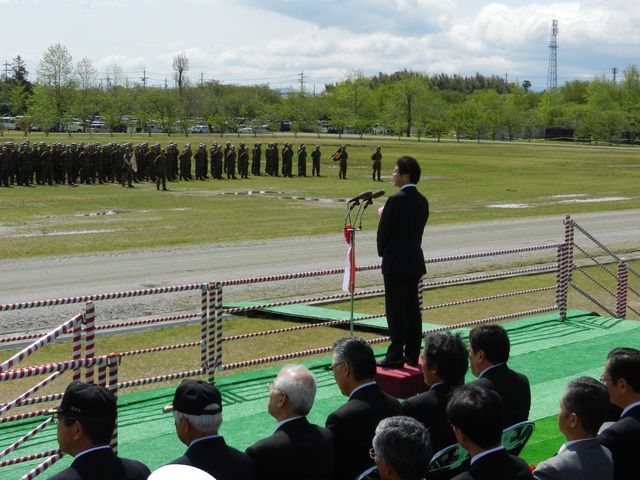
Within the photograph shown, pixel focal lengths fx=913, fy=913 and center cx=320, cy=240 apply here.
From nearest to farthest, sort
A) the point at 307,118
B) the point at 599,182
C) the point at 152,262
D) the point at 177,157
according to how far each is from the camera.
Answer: the point at 152,262 < the point at 177,157 < the point at 599,182 < the point at 307,118

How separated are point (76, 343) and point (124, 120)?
8619 cm

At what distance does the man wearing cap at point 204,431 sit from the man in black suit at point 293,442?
285 millimetres

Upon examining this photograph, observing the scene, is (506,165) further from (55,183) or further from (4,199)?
(4,199)

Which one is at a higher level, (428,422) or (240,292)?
(428,422)

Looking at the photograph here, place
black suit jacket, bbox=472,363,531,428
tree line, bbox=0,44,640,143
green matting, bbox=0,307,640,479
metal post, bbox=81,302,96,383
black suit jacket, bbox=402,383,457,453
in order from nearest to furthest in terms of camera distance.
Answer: black suit jacket, bbox=402,383,457,453 < black suit jacket, bbox=472,363,531,428 < metal post, bbox=81,302,96,383 < green matting, bbox=0,307,640,479 < tree line, bbox=0,44,640,143

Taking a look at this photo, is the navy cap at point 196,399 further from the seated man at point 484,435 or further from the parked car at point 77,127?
the parked car at point 77,127

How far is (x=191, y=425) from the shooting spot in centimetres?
501

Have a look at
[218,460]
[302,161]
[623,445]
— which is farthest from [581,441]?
[302,161]

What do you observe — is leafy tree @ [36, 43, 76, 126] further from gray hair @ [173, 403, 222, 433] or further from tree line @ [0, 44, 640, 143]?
gray hair @ [173, 403, 222, 433]

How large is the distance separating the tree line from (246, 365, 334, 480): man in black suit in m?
77.2

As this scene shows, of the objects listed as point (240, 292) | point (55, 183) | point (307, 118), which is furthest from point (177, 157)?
point (307, 118)

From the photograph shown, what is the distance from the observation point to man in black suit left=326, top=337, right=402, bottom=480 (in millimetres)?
5930

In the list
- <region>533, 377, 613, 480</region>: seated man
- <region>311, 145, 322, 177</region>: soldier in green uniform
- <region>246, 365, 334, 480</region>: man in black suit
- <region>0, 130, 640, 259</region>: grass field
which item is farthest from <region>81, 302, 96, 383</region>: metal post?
<region>311, 145, 322, 177</region>: soldier in green uniform

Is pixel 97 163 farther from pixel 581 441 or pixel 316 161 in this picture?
pixel 581 441
